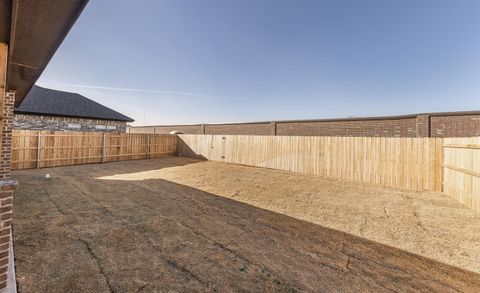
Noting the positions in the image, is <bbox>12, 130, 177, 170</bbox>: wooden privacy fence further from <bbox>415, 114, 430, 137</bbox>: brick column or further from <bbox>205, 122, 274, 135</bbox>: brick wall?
<bbox>415, 114, 430, 137</bbox>: brick column

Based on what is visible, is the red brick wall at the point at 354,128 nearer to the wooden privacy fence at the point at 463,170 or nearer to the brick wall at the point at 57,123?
the wooden privacy fence at the point at 463,170

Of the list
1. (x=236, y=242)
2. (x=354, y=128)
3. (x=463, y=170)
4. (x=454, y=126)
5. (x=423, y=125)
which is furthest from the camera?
(x=354, y=128)

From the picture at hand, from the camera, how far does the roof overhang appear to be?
6.67 ft

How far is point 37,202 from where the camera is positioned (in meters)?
5.37

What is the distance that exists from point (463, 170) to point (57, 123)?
2102 centimetres

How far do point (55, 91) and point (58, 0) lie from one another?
21022 mm

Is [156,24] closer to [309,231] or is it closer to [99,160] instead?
[99,160]

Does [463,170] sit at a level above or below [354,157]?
below

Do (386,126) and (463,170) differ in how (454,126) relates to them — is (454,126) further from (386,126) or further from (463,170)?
(463,170)

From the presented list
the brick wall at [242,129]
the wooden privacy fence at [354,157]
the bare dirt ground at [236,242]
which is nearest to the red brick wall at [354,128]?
the brick wall at [242,129]

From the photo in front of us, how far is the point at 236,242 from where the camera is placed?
3.62 m

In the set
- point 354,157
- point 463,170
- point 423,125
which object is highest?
point 423,125

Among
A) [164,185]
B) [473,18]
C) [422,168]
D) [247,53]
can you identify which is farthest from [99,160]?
[473,18]

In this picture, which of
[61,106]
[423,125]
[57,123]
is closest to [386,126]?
[423,125]
